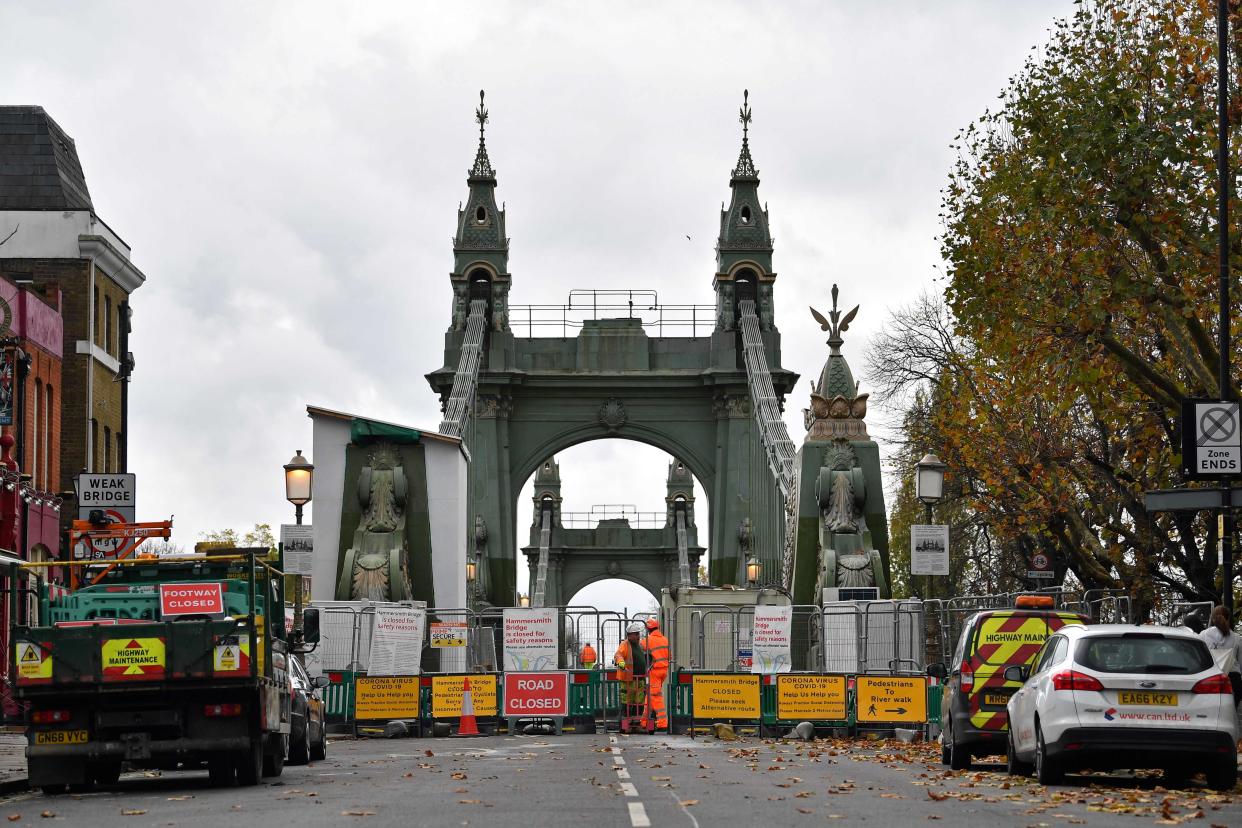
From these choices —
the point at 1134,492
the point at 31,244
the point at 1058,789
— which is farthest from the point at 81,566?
the point at 31,244

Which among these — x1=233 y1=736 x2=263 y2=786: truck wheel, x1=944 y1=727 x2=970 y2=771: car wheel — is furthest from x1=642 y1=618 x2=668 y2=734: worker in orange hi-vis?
x1=233 y1=736 x2=263 y2=786: truck wheel

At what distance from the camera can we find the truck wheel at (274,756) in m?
20.5

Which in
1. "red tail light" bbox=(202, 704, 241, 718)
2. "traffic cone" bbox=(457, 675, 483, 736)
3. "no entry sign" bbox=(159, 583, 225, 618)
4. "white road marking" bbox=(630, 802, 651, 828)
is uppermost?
"no entry sign" bbox=(159, 583, 225, 618)

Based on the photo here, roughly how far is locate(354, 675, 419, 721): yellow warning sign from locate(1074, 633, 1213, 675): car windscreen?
1768 cm

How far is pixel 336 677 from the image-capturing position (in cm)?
3456

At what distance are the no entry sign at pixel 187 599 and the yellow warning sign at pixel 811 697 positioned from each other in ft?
46.3

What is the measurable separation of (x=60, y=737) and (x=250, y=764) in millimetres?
1749

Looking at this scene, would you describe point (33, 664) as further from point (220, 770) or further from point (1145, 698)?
point (1145, 698)

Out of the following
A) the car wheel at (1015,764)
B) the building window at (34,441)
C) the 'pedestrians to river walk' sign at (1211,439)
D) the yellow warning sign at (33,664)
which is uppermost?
the building window at (34,441)

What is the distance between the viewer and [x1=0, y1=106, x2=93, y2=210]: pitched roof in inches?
2249

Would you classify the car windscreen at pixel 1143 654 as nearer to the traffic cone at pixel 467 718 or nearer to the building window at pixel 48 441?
the traffic cone at pixel 467 718

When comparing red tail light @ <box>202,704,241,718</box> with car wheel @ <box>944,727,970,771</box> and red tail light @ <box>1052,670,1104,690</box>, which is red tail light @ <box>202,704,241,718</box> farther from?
car wheel @ <box>944,727,970,771</box>

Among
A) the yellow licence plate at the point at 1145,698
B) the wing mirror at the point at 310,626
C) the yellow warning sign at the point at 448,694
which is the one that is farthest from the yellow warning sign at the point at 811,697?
the yellow licence plate at the point at 1145,698

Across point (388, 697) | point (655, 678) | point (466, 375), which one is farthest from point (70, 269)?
point (655, 678)
